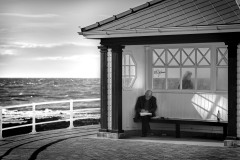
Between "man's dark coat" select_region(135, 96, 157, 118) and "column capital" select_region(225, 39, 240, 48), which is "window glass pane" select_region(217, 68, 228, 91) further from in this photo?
"man's dark coat" select_region(135, 96, 157, 118)

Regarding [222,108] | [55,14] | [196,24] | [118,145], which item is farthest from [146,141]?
[55,14]

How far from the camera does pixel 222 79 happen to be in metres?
15.9

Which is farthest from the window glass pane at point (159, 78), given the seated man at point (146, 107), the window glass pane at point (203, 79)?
the window glass pane at point (203, 79)

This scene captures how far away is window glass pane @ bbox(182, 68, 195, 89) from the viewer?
1638 centimetres

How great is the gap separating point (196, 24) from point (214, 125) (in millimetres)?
2919

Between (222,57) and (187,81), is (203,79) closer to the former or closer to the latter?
(187,81)

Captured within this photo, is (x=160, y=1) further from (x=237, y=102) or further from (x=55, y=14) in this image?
(x=55, y=14)

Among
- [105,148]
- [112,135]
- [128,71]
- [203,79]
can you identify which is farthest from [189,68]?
[105,148]

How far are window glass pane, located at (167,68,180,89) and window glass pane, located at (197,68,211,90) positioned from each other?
2.15 feet

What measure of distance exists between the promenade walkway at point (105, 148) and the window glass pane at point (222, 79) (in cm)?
177

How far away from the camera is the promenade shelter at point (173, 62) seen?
14.2 m

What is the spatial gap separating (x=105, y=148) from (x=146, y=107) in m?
3.07

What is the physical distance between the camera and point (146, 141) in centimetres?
1523

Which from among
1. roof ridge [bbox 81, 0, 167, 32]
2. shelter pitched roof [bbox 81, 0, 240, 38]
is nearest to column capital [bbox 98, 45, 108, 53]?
shelter pitched roof [bbox 81, 0, 240, 38]
